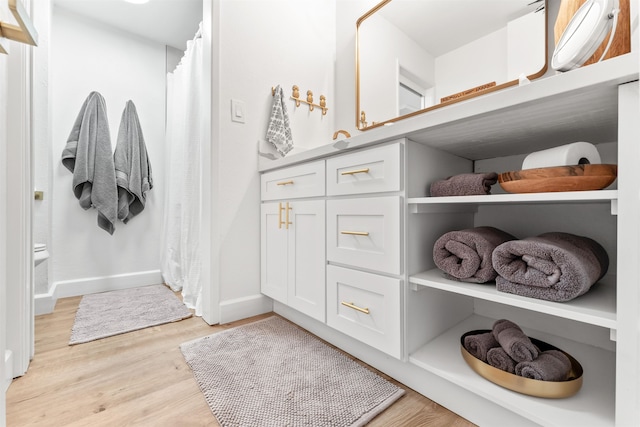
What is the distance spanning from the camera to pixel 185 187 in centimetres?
189

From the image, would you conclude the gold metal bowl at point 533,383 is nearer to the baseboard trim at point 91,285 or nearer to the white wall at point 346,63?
the white wall at point 346,63

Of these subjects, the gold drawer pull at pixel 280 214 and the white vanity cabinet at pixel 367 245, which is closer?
the white vanity cabinet at pixel 367 245

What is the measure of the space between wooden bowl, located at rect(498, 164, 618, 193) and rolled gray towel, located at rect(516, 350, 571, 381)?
45cm

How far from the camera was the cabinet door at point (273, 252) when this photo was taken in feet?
4.82

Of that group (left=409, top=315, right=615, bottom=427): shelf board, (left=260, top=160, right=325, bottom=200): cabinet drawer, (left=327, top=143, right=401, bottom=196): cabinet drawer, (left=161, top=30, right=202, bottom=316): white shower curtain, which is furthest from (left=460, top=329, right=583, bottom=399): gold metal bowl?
(left=161, top=30, right=202, bottom=316): white shower curtain

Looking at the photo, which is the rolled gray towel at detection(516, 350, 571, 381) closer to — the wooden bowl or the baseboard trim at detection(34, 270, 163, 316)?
the wooden bowl

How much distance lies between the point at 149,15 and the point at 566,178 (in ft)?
9.07

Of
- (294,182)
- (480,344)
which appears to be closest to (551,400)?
(480,344)

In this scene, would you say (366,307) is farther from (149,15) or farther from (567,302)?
(149,15)

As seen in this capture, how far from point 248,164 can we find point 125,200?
4.06 feet

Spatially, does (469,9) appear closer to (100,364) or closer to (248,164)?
(248,164)

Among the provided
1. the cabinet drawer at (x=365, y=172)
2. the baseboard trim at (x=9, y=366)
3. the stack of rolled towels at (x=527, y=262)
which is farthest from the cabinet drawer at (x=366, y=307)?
the baseboard trim at (x=9, y=366)

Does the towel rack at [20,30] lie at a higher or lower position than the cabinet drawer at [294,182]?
higher

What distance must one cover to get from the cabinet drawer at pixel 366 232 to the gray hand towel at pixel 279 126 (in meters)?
0.72
